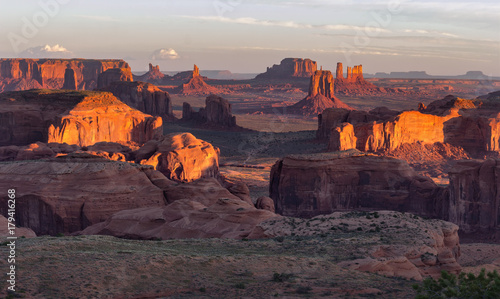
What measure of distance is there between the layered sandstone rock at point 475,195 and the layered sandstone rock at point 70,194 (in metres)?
23.0

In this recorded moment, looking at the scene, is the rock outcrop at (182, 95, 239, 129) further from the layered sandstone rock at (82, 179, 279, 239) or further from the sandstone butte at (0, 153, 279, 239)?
the layered sandstone rock at (82, 179, 279, 239)

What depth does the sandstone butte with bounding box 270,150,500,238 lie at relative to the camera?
4988cm

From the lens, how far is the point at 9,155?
55.9m

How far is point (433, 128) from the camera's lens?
7894 cm

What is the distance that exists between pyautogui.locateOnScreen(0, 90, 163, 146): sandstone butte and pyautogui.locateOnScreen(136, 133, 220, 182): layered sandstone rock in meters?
19.9

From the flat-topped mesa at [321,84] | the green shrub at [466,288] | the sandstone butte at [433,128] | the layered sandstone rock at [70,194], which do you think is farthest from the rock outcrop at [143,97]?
the green shrub at [466,288]

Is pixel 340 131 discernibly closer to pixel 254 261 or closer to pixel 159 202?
pixel 159 202

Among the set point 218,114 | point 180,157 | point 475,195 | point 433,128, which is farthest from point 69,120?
point 218,114

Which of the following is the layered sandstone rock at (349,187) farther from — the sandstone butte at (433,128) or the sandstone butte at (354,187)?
the sandstone butte at (433,128)

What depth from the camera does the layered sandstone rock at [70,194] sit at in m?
39.9

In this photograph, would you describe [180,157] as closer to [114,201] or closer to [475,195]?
[114,201]

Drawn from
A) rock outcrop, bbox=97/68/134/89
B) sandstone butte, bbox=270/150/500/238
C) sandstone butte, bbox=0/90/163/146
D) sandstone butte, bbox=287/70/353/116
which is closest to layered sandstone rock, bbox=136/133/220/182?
sandstone butte, bbox=270/150/500/238

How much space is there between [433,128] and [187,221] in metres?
51.9

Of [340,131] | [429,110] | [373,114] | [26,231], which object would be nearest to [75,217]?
[26,231]
